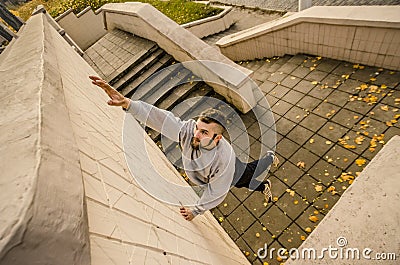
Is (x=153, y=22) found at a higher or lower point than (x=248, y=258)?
higher

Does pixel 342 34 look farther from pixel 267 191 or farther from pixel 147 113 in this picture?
pixel 147 113

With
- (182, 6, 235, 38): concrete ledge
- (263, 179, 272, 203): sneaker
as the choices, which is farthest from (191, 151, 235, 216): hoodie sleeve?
(182, 6, 235, 38): concrete ledge

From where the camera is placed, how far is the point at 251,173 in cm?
406

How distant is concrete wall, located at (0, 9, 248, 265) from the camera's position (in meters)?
0.64

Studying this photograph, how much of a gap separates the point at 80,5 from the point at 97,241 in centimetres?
1626

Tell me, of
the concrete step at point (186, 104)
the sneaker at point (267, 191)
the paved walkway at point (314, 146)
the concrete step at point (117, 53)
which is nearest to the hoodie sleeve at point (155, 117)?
the sneaker at point (267, 191)

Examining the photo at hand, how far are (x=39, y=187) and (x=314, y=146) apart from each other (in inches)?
185

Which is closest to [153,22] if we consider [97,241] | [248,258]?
[248,258]

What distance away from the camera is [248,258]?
12.4 ft

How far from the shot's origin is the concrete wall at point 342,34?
4.61 meters

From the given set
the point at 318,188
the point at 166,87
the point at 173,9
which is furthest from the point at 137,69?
the point at 173,9

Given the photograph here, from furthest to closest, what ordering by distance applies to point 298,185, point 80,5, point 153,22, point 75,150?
point 80,5 → point 153,22 → point 298,185 → point 75,150

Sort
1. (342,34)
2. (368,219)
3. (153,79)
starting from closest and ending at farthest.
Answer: (368,219) < (342,34) < (153,79)

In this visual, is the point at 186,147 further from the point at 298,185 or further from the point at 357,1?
the point at 357,1
